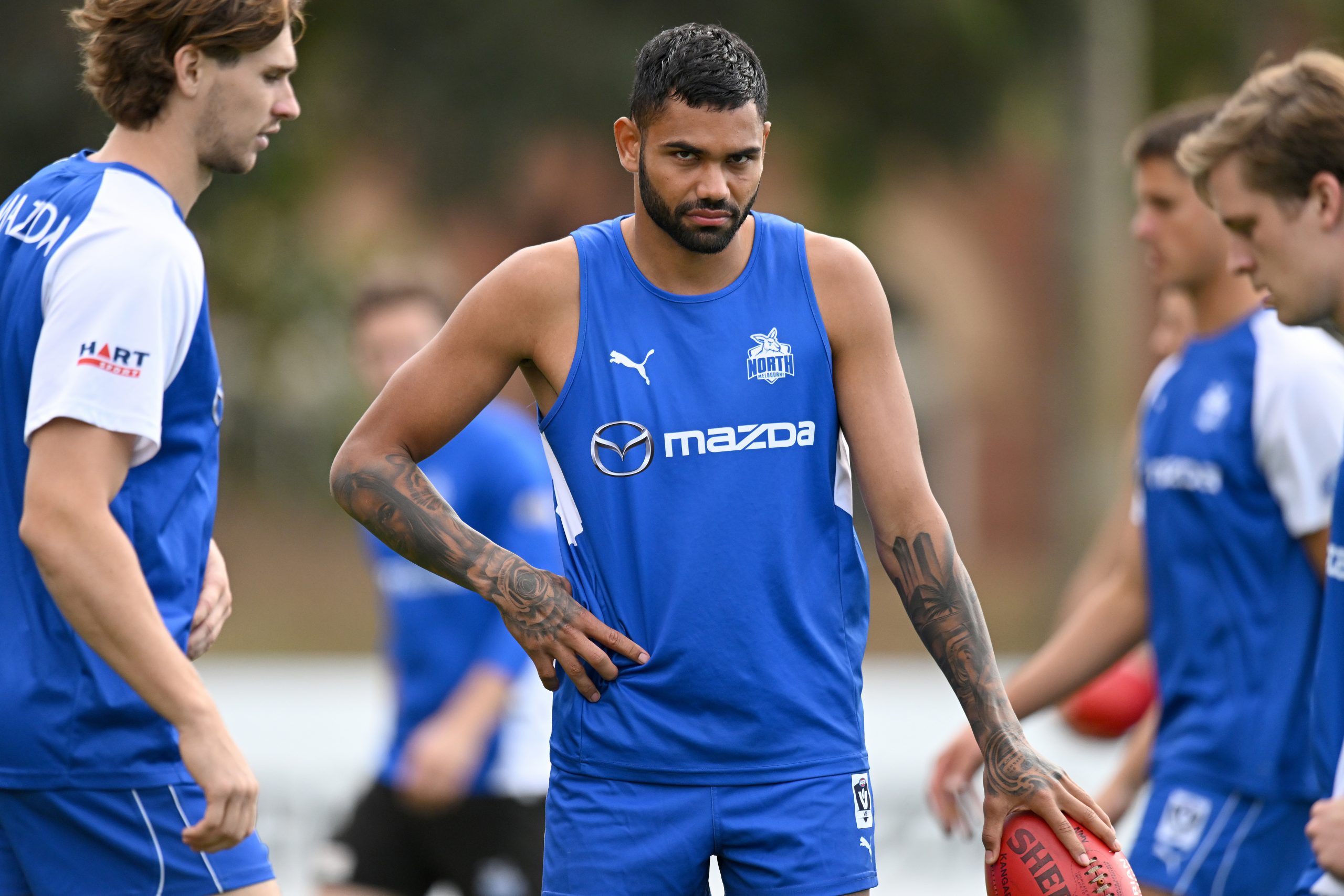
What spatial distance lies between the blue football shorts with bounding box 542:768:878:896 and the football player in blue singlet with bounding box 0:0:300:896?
63 centimetres

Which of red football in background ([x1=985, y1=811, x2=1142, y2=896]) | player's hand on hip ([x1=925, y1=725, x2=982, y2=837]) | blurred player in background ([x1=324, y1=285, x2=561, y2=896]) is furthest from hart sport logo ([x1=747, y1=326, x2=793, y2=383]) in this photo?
blurred player in background ([x1=324, y1=285, x2=561, y2=896])

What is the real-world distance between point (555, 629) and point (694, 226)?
2.68ft

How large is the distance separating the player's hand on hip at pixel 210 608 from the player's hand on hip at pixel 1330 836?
2.21 metres

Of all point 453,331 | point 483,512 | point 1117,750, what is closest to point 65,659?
point 453,331

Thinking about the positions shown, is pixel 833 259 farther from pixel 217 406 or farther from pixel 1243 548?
pixel 1243 548

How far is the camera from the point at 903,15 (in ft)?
40.4

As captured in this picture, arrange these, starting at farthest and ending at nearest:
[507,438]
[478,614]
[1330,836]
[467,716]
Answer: [507,438]
[478,614]
[467,716]
[1330,836]

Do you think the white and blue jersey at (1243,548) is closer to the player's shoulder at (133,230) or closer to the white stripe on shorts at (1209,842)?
the white stripe on shorts at (1209,842)

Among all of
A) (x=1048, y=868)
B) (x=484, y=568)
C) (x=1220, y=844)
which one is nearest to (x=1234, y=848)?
(x=1220, y=844)

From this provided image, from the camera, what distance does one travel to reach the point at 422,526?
325cm

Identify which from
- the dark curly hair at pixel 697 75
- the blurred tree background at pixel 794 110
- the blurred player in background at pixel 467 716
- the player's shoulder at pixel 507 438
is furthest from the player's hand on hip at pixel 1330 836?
the blurred tree background at pixel 794 110

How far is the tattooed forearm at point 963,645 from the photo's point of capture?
3.06 meters

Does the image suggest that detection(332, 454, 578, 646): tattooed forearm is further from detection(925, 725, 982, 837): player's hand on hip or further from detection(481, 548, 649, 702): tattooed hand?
detection(925, 725, 982, 837): player's hand on hip

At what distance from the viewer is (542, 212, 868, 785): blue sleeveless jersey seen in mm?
3072
